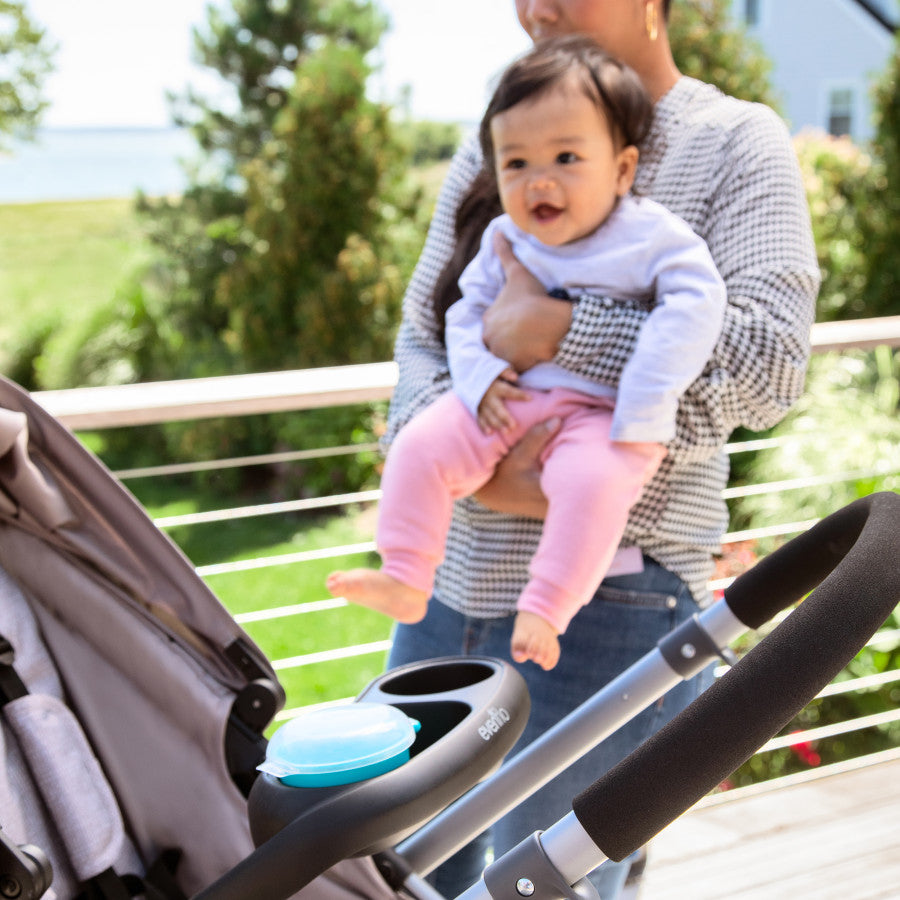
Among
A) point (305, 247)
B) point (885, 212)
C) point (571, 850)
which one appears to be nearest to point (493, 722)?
point (571, 850)

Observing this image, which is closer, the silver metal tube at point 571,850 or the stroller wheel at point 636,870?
the silver metal tube at point 571,850

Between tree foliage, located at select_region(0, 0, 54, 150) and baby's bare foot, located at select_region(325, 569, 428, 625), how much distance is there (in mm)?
12501

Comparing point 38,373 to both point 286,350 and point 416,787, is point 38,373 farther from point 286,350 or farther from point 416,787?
point 416,787

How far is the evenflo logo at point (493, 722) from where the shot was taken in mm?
912

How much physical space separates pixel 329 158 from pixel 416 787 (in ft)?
24.8

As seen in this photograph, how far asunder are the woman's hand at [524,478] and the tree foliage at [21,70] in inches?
492

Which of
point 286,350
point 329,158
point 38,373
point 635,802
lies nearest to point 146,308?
point 38,373

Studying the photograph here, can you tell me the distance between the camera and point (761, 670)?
0.63 m

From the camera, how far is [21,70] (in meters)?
12.5

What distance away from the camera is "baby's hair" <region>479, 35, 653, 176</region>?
4.17 feet

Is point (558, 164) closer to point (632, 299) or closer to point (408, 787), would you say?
point (632, 299)

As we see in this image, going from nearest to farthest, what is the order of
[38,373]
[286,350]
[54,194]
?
[286,350], [38,373], [54,194]

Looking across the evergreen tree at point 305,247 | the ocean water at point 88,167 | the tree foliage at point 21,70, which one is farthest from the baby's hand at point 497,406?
the ocean water at point 88,167

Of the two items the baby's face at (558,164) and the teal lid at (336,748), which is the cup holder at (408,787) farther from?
the baby's face at (558,164)
